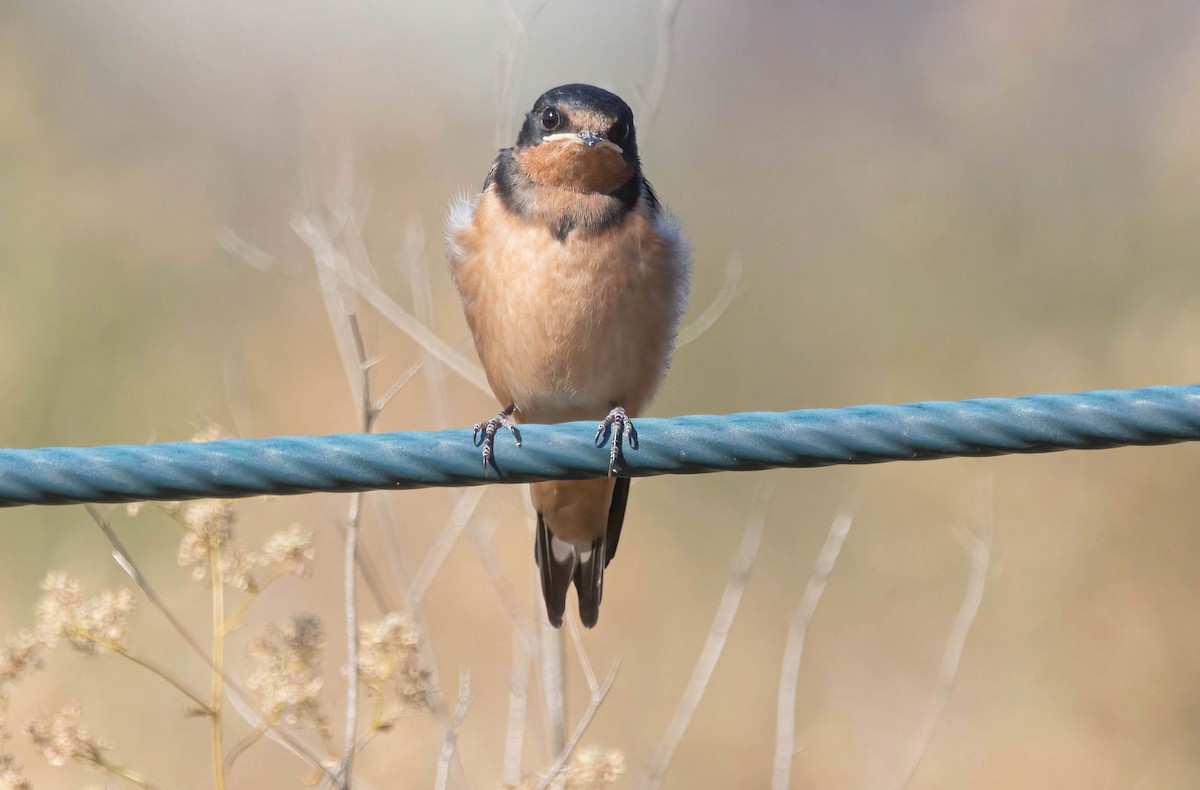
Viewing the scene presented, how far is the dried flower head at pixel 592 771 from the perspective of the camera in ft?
9.79

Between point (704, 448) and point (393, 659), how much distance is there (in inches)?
35.9

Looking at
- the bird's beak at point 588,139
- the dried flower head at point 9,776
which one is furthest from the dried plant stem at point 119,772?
the bird's beak at point 588,139

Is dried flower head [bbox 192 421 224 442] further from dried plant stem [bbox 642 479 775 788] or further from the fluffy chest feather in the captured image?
dried plant stem [bbox 642 479 775 788]

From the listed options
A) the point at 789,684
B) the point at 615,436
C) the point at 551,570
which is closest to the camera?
the point at 615,436

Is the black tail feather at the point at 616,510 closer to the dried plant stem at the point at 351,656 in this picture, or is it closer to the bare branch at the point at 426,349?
the bare branch at the point at 426,349

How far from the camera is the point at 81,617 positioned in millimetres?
2779

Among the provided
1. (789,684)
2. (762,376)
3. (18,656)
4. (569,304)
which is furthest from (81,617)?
(762,376)

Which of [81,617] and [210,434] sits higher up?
[210,434]

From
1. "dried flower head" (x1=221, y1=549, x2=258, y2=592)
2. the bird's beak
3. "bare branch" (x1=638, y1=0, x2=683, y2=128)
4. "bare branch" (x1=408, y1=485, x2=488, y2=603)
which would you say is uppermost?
"bare branch" (x1=638, y1=0, x2=683, y2=128)

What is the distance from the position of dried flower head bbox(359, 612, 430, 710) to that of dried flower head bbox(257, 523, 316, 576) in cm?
20

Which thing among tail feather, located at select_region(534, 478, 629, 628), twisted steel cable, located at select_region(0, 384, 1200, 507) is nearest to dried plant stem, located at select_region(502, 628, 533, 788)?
tail feather, located at select_region(534, 478, 629, 628)

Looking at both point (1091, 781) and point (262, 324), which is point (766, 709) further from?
point (262, 324)

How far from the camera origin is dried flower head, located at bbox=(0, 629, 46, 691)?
9.20ft

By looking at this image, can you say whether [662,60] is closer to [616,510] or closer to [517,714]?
[616,510]
